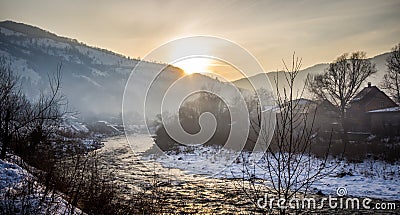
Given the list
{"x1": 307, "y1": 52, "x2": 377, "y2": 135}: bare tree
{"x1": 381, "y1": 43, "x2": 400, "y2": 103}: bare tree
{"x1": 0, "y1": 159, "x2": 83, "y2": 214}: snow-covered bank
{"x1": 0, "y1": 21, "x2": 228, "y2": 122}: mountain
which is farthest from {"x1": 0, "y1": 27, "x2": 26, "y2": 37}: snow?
{"x1": 0, "y1": 159, "x2": 83, "y2": 214}: snow-covered bank

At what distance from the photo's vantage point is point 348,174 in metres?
18.3

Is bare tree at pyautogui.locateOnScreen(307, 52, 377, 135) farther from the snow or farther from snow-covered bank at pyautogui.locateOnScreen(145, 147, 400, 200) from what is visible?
the snow

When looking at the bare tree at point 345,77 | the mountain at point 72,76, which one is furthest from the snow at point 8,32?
the bare tree at point 345,77

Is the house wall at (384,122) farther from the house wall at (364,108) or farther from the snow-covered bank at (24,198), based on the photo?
the snow-covered bank at (24,198)

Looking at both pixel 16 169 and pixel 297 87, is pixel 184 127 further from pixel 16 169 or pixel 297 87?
pixel 297 87

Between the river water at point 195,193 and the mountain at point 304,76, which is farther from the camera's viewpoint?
the river water at point 195,193

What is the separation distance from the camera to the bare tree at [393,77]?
41731 millimetres

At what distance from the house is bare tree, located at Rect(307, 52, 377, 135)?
1.43m

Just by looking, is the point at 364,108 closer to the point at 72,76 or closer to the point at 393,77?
the point at 393,77

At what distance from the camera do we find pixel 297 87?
4.84m

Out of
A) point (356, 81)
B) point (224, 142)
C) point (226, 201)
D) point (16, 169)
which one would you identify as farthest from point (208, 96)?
point (16, 169)

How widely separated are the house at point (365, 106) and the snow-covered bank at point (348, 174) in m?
22.6

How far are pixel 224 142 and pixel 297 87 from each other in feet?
107

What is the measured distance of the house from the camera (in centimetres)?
4194
